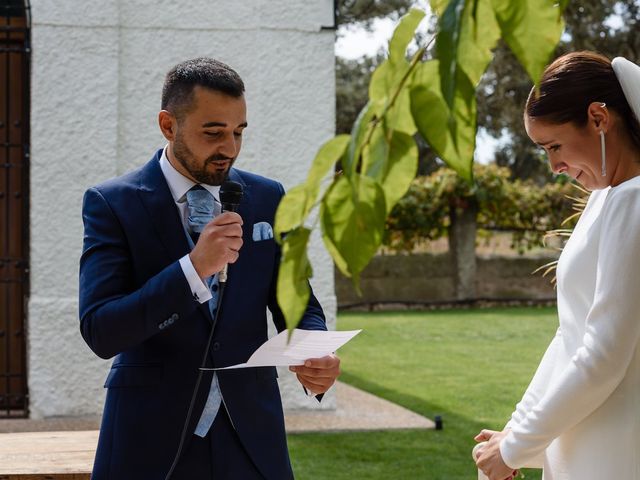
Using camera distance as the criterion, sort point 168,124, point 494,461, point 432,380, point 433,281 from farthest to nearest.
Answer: point 433,281 < point 432,380 < point 168,124 < point 494,461

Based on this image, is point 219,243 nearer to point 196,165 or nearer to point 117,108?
point 196,165

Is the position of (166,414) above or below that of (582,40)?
below

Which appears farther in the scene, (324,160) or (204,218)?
(204,218)

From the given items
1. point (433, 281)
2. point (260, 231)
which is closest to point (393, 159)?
point (260, 231)

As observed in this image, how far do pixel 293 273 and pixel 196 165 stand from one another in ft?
5.90

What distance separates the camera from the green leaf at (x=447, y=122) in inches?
33.7

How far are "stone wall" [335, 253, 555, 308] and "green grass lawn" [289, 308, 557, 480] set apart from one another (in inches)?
40.1

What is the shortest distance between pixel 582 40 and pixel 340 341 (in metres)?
27.9

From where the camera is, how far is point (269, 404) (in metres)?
2.67

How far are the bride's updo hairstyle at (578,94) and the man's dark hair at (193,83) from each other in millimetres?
763

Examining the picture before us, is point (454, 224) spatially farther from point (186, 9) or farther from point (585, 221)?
point (585, 221)

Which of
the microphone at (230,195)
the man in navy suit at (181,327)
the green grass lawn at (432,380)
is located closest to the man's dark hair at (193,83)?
the man in navy suit at (181,327)

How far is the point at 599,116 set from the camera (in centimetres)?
232

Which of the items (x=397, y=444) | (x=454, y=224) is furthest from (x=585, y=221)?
(x=454, y=224)
